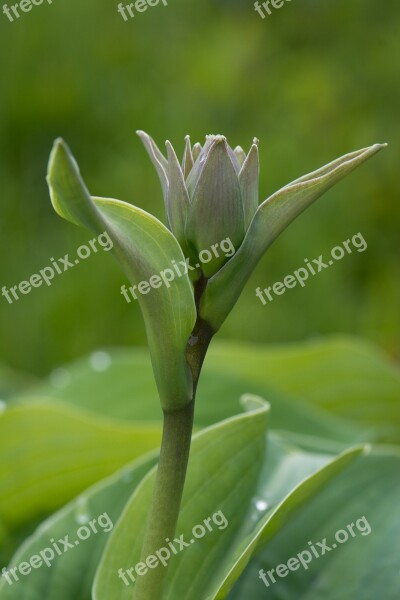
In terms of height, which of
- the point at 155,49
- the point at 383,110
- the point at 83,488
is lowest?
the point at 383,110

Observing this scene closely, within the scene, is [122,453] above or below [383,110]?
above

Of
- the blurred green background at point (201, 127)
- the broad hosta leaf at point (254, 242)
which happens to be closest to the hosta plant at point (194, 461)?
the broad hosta leaf at point (254, 242)

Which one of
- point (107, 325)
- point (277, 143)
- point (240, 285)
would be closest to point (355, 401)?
point (240, 285)

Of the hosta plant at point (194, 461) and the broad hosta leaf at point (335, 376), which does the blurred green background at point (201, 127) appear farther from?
the hosta plant at point (194, 461)

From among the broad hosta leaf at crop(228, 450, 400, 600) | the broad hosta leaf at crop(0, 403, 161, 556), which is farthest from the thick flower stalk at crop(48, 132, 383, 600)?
the broad hosta leaf at crop(0, 403, 161, 556)

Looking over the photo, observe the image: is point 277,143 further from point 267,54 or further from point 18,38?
point 18,38

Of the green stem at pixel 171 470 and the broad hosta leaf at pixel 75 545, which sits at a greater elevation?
the green stem at pixel 171 470

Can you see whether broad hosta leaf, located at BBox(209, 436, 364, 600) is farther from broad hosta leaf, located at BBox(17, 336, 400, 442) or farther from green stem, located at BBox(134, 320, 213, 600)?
broad hosta leaf, located at BBox(17, 336, 400, 442)
